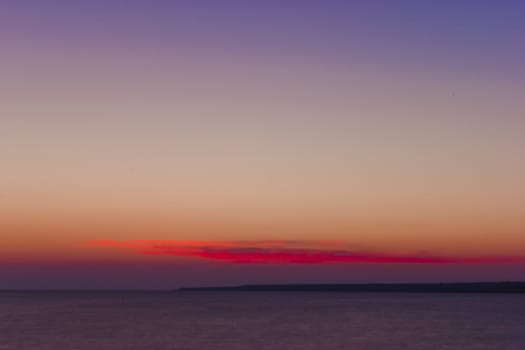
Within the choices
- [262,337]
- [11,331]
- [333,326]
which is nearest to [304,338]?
[262,337]

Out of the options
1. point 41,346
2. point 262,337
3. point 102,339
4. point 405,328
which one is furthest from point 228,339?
point 405,328

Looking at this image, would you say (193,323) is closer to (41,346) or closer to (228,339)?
(228,339)

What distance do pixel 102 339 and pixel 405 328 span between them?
37881 mm

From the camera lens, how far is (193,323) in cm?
10362

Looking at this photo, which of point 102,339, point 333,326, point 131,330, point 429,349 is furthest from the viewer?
point 333,326

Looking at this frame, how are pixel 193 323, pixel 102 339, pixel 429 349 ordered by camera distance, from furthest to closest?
pixel 193 323, pixel 102 339, pixel 429 349

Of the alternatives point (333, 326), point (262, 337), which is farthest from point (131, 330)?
point (333, 326)

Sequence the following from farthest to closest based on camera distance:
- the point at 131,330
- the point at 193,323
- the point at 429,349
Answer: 1. the point at 193,323
2. the point at 131,330
3. the point at 429,349

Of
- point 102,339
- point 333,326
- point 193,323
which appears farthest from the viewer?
point 193,323

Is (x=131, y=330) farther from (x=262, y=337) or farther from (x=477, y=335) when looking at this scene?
(x=477, y=335)

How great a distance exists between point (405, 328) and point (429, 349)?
26.4 meters

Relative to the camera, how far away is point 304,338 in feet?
252

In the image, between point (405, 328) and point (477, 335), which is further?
point (405, 328)

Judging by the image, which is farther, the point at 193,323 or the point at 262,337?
the point at 193,323
